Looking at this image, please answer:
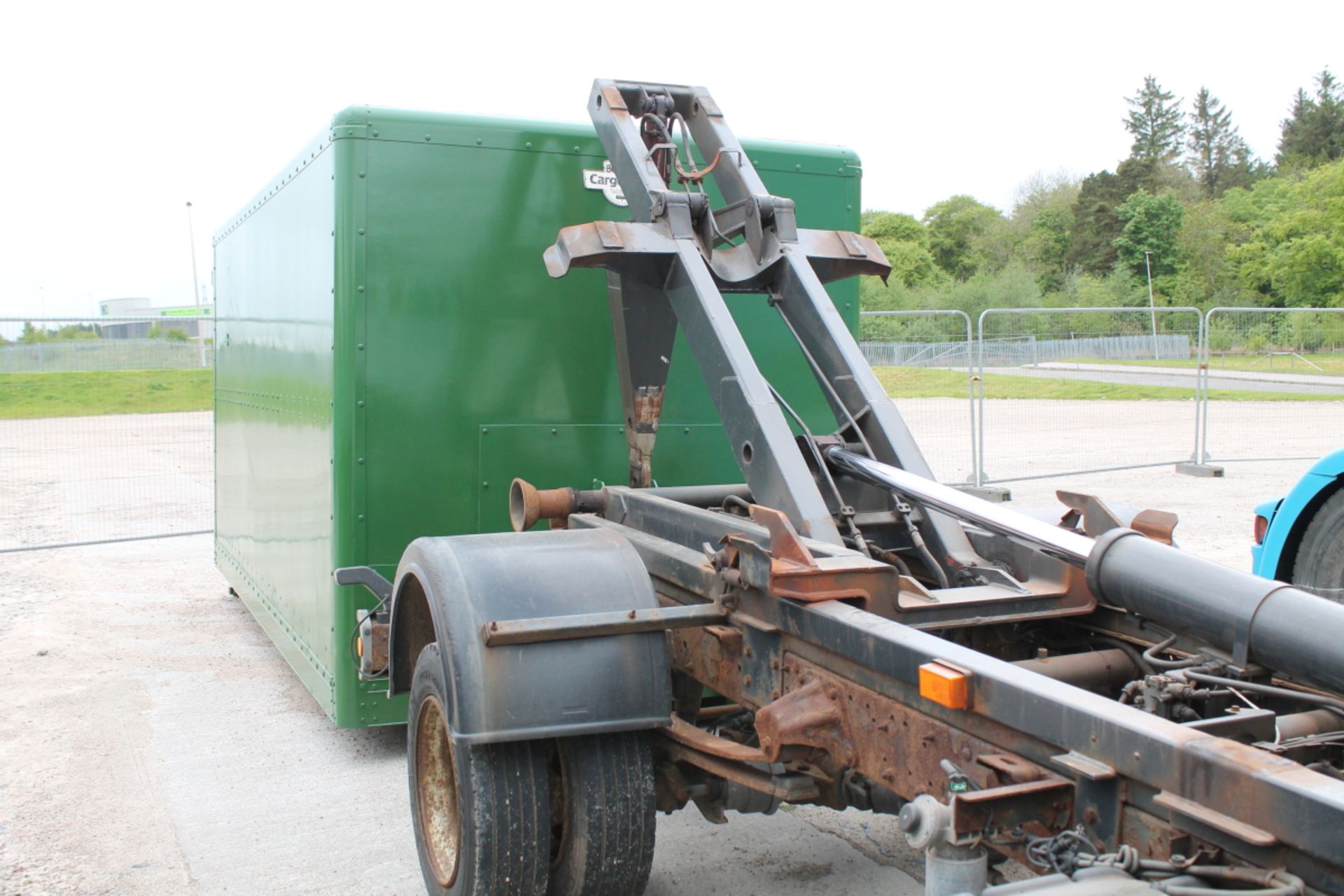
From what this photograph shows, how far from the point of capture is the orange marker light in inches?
92.3

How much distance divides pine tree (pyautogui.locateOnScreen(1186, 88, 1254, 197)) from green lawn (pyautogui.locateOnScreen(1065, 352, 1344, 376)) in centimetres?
7808

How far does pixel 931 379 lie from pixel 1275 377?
5.74 metres

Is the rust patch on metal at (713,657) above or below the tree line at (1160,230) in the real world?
below

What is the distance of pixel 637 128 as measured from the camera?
4625mm

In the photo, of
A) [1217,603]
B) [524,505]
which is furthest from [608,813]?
[1217,603]

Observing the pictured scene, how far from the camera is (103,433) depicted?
73.4ft

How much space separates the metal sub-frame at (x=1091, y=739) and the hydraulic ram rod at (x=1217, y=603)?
0.27 metres

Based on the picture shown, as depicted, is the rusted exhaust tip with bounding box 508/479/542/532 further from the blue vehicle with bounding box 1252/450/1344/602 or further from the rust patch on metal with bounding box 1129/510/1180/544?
the blue vehicle with bounding box 1252/450/1344/602

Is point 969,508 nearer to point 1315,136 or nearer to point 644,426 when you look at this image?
point 644,426

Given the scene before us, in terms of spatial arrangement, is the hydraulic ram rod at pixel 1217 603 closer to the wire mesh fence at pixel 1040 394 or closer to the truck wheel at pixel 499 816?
the truck wheel at pixel 499 816

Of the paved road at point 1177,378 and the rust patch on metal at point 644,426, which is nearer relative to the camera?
the rust patch on metal at point 644,426

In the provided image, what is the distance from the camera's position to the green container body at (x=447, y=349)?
5.04m

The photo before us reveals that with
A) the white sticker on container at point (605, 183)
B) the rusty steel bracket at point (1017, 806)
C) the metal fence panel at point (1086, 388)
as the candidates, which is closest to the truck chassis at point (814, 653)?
the rusty steel bracket at point (1017, 806)

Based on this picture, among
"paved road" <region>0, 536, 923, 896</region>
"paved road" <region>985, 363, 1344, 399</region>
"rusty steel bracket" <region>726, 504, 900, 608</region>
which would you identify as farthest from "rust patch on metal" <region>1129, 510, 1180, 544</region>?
"paved road" <region>985, 363, 1344, 399</region>
